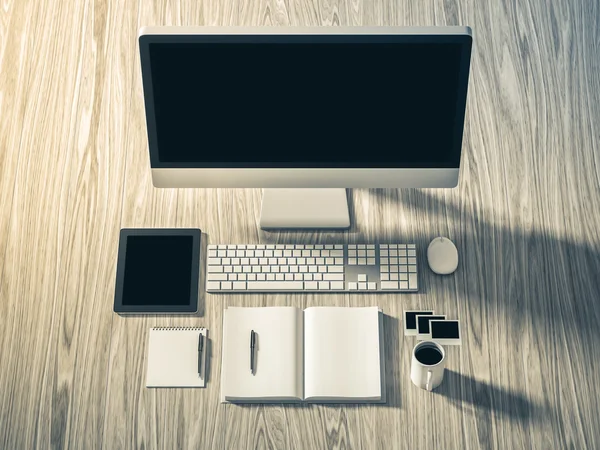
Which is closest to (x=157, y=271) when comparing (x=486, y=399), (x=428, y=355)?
(x=428, y=355)

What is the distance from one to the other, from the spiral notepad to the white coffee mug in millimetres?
406

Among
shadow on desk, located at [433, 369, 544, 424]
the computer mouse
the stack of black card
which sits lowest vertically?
shadow on desk, located at [433, 369, 544, 424]

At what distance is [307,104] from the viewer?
1.32 m

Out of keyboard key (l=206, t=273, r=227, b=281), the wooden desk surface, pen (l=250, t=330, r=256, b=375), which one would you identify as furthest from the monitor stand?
pen (l=250, t=330, r=256, b=375)

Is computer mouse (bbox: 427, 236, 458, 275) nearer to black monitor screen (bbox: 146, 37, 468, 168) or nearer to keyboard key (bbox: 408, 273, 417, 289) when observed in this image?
keyboard key (bbox: 408, 273, 417, 289)

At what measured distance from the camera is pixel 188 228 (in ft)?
5.01

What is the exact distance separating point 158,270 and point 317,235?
0.34 metres

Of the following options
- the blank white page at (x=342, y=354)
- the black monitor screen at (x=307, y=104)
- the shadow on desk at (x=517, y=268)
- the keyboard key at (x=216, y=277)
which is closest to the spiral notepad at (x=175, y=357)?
the keyboard key at (x=216, y=277)

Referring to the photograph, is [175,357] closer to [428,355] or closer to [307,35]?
[428,355]

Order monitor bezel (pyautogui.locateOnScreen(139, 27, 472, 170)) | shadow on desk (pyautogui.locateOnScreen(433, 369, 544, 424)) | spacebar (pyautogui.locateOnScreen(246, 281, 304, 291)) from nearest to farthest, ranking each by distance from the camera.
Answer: monitor bezel (pyautogui.locateOnScreen(139, 27, 472, 170))
shadow on desk (pyautogui.locateOnScreen(433, 369, 544, 424))
spacebar (pyautogui.locateOnScreen(246, 281, 304, 291))

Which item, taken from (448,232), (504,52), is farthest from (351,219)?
(504,52)

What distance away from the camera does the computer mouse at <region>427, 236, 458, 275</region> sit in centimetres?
146

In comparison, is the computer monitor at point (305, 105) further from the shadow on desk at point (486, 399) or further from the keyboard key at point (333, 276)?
the shadow on desk at point (486, 399)

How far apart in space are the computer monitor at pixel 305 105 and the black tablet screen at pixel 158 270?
0.52 feet
